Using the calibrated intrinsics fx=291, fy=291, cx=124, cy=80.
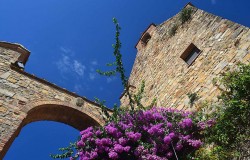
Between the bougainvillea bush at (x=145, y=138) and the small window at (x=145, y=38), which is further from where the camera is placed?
the small window at (x=145, y=38)

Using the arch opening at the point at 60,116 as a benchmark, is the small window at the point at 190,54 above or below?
above

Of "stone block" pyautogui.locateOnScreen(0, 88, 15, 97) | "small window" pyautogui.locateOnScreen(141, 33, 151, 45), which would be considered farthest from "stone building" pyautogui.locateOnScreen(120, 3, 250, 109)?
"stone block" pyautogui.locateOnScreen(0, 88, 15, 97)

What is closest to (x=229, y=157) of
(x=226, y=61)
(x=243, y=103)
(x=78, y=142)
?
(x=243, y=103)

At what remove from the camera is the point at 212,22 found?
8.29m

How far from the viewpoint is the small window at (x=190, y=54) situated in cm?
862

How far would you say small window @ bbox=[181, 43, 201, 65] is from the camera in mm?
8625

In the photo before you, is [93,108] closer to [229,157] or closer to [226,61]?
[226,61]

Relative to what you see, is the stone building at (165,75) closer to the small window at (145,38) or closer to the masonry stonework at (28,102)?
the masonry stonework at (28,102)

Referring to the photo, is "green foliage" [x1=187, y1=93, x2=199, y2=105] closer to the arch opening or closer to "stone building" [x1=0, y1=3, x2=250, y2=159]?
"stone building" [x1=0, y1=3, x2=250, y2=159]

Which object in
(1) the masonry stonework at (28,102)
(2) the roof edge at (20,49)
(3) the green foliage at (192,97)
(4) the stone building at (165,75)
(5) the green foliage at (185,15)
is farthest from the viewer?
(5) the green foliage at (185,15)

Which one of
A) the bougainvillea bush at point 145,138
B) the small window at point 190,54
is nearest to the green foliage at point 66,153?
the bougainvillea bush at point 145,138

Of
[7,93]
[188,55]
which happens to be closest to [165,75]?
[188,55]

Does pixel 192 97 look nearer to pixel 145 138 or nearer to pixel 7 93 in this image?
→ pixel 145 138

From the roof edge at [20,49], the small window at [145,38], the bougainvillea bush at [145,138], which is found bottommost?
the bougainvillea bush at [145,138]
